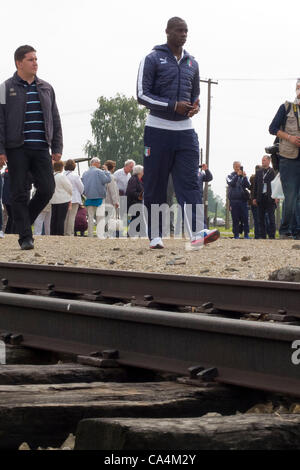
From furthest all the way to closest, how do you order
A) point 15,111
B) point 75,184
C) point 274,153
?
1. point 75,184
2. point 274,153
3. point 15,111

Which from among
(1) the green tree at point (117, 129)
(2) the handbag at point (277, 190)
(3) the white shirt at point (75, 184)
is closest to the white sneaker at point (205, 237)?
(2) the handbag at point (277, 190)

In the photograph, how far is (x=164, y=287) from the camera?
5.62 metres

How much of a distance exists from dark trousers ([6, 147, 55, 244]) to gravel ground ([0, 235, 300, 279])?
392 millimetres

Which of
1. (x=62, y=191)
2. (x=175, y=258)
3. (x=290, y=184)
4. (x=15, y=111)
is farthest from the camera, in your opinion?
(x=62, y=191)

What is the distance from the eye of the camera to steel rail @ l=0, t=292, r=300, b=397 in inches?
125

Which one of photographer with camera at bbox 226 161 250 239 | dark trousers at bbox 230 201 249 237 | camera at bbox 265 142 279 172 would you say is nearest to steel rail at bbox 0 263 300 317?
camera at bbox 265 142 279 172

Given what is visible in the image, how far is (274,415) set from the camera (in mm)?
2562

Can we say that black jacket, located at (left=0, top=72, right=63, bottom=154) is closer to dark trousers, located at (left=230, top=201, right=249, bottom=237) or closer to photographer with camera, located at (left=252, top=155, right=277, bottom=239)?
photographer with camera, located at (left=252, top=155, right=277, bottom=239)

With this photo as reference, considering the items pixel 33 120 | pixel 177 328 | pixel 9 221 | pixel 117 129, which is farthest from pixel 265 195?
pixel 117 129

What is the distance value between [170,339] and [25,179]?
19.6ft

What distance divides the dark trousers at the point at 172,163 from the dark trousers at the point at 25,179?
1319 millimetres

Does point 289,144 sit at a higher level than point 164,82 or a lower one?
lower

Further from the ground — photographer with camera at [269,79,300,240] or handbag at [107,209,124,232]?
photographer with camera at [269,79,300,240]

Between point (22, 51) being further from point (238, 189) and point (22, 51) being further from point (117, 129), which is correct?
point (117, 129)
